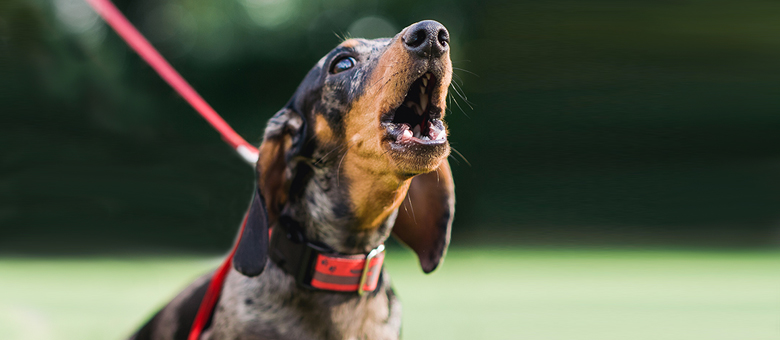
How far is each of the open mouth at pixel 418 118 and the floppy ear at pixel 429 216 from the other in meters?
0.43

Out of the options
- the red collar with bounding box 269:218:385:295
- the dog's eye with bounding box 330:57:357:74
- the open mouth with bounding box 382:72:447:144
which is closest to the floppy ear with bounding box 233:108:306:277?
A: the red collar with bounding box 269:218:385:295

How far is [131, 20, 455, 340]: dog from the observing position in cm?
196

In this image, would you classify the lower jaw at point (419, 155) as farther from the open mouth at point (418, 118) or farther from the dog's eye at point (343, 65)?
the dog's eye at point (343, 65)

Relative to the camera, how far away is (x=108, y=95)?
25.2 ft

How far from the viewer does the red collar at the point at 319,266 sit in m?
2.09

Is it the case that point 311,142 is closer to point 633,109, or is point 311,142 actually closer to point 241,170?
point 241,170

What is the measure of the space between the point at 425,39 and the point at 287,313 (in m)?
1.19

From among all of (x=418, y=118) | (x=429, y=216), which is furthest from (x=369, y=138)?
(x=429, y=216)

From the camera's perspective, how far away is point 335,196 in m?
2.20

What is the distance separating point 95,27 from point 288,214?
726 centimetres

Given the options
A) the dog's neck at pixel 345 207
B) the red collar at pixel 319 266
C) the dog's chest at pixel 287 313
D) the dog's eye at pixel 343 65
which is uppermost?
the dog's eye at pixel 343 65

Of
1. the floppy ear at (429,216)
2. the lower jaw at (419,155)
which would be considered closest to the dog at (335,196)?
the lower jaw at (419,155)

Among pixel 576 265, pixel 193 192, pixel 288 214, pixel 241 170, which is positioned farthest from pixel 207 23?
pixel 288 214

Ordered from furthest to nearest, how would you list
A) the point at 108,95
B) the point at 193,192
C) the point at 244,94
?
the point at 108,95, the point at 244,94, the point at 193,192
